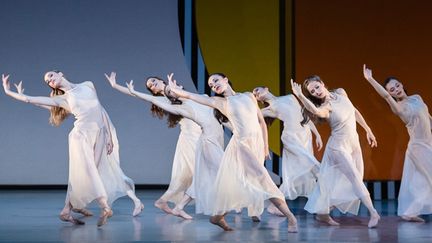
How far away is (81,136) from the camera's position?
658cm

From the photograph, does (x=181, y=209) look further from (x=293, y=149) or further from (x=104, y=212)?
(x=293, y=149)

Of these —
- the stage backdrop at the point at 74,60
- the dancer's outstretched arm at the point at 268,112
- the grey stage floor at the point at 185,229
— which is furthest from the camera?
the stage backdrop at the point at 74,60

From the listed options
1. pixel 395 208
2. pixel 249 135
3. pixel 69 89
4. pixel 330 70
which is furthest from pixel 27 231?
pixel 330 70

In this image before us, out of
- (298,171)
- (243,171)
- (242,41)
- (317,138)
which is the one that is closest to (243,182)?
(243,171)

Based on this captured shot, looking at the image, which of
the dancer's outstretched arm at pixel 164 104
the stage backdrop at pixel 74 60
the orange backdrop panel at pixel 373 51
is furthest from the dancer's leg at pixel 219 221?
the stage backdrop at pixel 74 60

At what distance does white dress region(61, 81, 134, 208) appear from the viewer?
652 cm

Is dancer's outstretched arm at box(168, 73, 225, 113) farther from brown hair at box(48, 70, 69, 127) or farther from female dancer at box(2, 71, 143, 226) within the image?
brown hair at box(48, 70, 69, 127)

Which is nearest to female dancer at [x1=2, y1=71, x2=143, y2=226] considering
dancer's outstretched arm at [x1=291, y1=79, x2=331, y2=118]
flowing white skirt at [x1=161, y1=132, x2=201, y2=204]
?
flowing white skirt at [x1=161, y1=132, x2=201, y2=204]

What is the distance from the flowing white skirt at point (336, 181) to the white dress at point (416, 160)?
572 millimetres

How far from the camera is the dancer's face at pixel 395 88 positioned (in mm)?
7102

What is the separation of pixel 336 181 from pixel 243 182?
114 centimetres

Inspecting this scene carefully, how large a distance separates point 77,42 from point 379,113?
4673 mm

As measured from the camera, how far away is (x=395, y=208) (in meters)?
8.71

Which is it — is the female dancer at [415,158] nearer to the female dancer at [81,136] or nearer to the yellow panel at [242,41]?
the female dancer at [81,136]
